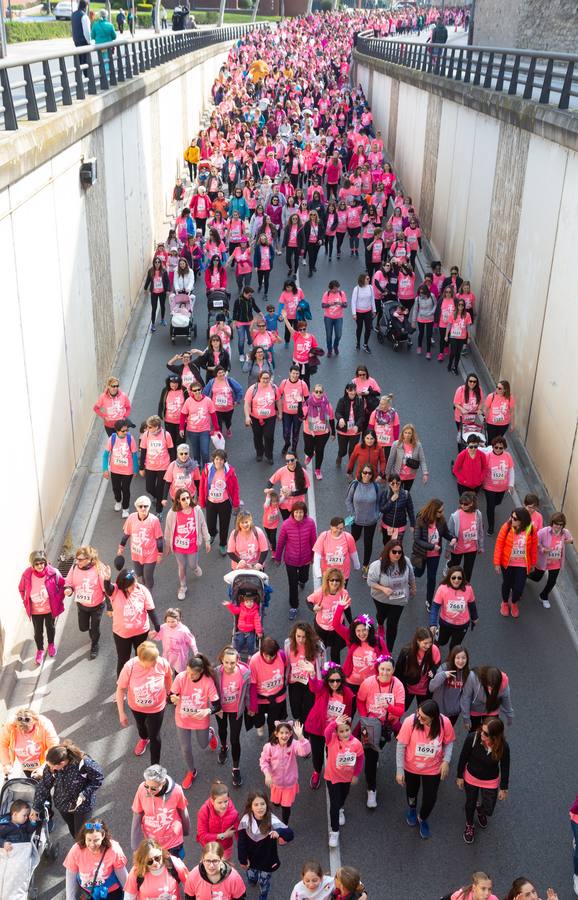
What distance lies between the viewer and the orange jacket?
33.1ft

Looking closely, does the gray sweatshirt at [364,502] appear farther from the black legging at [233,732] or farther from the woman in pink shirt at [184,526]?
the black legging at [233,732]

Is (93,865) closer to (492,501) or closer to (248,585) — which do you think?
(248,585)

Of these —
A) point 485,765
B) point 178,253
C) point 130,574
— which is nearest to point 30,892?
point 130,574

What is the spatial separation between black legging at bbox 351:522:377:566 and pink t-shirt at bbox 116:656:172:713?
3.45m

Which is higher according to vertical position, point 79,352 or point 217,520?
point 79,352

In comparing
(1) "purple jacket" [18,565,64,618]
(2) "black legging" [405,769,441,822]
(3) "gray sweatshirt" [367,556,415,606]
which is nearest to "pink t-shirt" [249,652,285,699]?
(2) "black legging" [405,769,441,822]

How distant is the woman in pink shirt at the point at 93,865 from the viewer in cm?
639

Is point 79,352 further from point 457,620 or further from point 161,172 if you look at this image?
point 161,172

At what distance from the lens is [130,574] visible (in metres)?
8.78

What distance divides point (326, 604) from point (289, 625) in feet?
5.08

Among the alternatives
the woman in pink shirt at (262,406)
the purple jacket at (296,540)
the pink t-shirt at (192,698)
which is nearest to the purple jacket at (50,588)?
the pink t-shirt at (192,698)

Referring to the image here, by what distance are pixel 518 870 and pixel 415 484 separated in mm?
6560

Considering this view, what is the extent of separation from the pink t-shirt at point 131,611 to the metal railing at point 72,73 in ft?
17.1

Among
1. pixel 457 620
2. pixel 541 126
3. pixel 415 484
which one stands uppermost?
pixel 541 126
